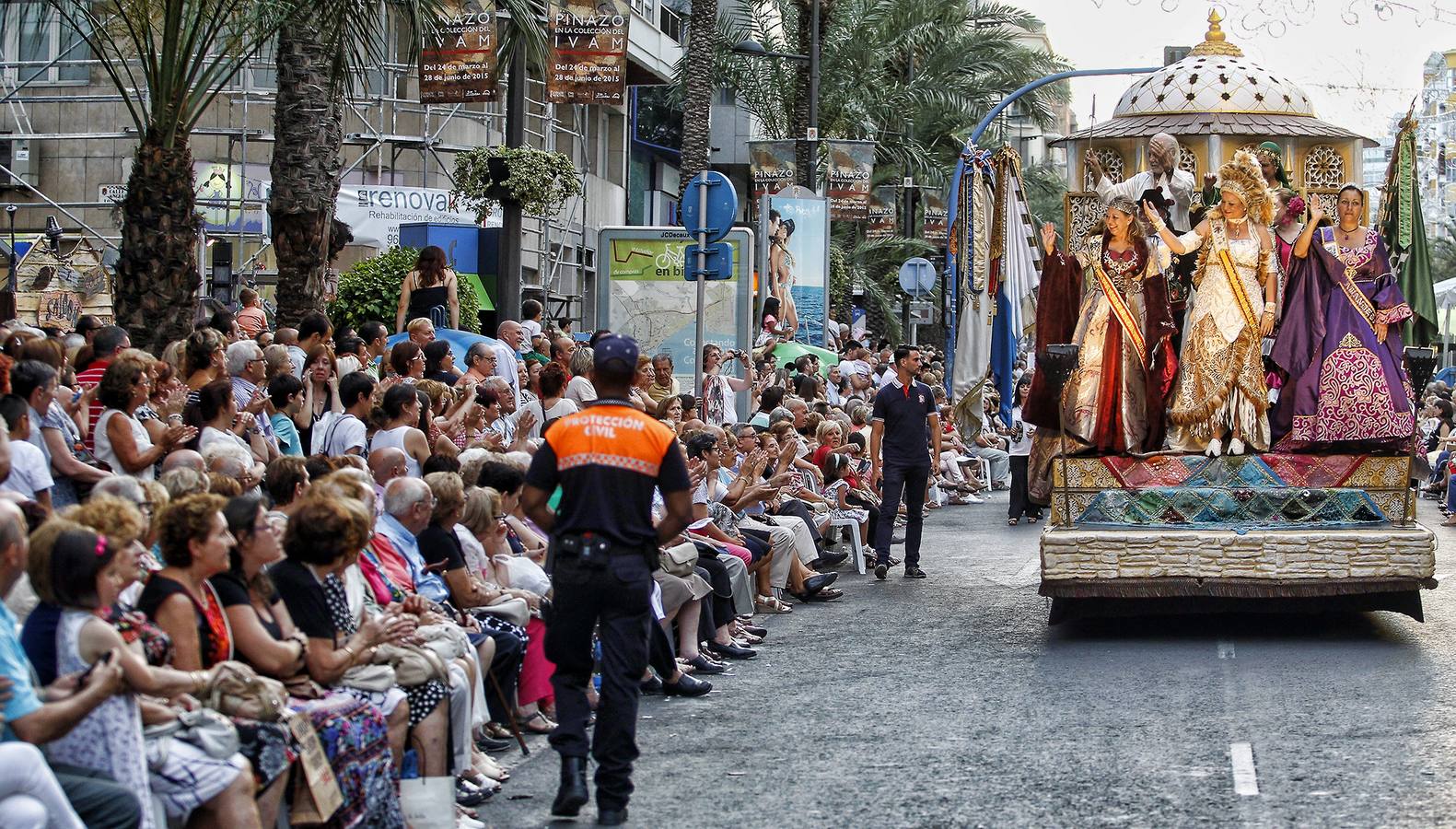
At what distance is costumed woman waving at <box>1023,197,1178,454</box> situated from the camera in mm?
12938

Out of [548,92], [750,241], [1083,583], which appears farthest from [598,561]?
[548,92]

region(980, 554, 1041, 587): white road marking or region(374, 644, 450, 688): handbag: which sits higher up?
region(374, 644, 450, 688): handbag

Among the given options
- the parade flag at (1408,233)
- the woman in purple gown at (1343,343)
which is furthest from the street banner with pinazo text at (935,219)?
the woman in purple gown at (1343,343)

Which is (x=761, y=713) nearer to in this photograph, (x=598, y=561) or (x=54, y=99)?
(x=598, y=561)

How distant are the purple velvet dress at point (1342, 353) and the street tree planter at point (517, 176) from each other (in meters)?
8.07

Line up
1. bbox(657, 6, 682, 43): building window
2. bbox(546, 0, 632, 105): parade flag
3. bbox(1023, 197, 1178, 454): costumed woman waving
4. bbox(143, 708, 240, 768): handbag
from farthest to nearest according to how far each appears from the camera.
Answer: bbox(657, 6, 682, 43): building window, bbox(546, 0, 632, 105): parade flag, bbox(1023, 197, 1178, 454): costumed woman waving, bbox(143, 708, 240, 768): handbag

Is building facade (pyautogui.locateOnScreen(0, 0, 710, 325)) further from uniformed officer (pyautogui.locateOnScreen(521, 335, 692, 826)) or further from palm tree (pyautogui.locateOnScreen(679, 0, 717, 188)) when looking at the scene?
uniformed officer (pyautogui.locateOnScreen(521, 335, 692, 826))

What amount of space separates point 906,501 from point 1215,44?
4.59 metres

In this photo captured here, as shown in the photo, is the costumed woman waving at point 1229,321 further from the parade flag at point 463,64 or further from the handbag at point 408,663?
the parade flag at point 463,64

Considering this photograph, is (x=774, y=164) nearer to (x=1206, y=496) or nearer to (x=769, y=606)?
(x=769, y=606)

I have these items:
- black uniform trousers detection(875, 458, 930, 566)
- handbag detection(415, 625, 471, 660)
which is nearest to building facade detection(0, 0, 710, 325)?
black uniform trousers detection(875, 458, 930, 566)

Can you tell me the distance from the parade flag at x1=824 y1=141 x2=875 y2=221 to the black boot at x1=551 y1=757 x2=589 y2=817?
26585 millimetres

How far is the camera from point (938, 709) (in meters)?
9.90

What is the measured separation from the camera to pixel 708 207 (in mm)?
16359
